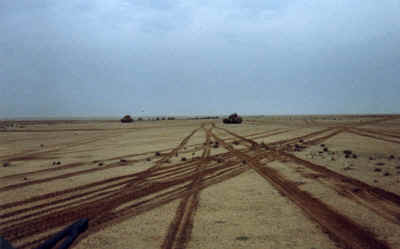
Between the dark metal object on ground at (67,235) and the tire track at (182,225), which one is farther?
the tire track at (182,225)

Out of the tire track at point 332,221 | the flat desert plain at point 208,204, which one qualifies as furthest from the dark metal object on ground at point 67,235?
the tire track at point 332,221

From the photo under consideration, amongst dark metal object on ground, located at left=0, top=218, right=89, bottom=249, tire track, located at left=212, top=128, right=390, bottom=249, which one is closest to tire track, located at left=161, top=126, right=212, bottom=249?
dark metal object on ground, located at left=0, top=218, right=89, bottom=249

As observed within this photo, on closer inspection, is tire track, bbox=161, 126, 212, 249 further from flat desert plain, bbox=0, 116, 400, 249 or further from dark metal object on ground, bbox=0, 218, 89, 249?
dark metal object on ground, bbox=0, 218, 89, 249

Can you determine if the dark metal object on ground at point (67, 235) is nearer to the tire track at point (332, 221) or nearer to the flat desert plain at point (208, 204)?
the flat desert plain at point (208, 204)

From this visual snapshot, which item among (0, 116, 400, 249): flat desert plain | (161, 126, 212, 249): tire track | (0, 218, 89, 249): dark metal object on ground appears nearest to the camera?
(0, 218, 89, 249): dark metal object on ground

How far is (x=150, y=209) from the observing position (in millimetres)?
5578

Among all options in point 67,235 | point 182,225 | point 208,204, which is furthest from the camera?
point 208,204

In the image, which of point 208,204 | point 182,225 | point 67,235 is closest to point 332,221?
point 208,204

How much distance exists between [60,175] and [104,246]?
235 inches

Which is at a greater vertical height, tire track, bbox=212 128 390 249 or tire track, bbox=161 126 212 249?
tire track, bbox=212 128 390 249

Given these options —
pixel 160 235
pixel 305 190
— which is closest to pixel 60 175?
pixel 160 235

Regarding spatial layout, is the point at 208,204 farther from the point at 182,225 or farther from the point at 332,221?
the point at 332,221

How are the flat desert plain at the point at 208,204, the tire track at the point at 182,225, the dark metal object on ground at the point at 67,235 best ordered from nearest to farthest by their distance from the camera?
the dark metal object on ground at the point at 67,235 → the tire track at the point at 182,225 → the flat desert plain at the point at 208,204

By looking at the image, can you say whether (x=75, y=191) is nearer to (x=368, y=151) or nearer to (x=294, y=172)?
(x=294, y=172)
